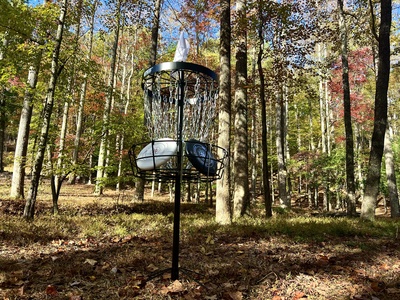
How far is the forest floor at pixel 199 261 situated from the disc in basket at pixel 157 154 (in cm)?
132

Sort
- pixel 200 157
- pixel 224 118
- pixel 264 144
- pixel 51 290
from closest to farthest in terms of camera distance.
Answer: pixel 200 157, pixel 51 290, pixel 224 118, pixel 264 144

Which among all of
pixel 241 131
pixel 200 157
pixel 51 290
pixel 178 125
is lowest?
pixel 51 290

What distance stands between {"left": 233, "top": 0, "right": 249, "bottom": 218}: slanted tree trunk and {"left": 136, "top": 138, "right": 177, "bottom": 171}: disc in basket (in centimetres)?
669

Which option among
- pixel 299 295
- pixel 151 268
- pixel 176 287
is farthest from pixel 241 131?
pixel 176 287

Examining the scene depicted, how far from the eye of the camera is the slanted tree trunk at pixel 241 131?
8.98 metres

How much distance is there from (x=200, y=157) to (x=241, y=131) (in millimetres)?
7048

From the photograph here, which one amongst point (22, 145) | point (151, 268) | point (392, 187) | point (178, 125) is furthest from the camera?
point (392, 187)

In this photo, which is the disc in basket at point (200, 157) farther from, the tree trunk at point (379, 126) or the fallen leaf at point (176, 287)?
the tree trunk at point (379, 126)

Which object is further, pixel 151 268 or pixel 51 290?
pixel 151 268

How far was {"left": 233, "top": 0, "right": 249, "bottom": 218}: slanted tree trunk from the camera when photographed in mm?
8977

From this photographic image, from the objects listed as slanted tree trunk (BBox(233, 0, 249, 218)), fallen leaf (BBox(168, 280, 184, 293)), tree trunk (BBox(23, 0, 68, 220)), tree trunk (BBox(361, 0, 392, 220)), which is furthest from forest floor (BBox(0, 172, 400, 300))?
slanted tree trunk (BBox(233, 0, 249, 218))

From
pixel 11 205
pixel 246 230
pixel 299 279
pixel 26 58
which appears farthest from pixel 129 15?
pixel 299 279

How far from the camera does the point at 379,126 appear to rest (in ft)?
28.9

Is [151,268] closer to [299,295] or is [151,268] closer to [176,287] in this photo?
[176,287]
